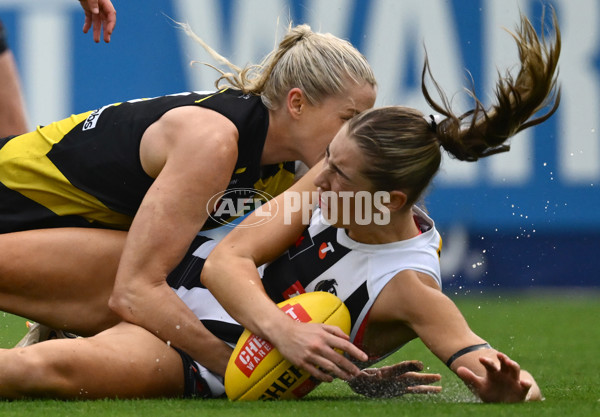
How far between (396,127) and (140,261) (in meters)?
0.96

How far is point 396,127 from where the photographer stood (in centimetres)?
312

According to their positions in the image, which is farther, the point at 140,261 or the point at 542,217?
the point at 542,217

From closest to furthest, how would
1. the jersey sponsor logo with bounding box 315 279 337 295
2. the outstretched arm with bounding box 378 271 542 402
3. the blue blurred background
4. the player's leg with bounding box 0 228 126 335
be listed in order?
the outstretched arm with bounding box 378 271 542 402, the jersey sponsor logo with bounding box 315 279 337 295, the player's leg with bounding box 0 228 126 335, the blue blurred background

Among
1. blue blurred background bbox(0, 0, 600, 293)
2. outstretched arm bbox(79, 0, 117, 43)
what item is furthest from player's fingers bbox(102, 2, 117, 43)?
blue blurred background bbox(0, 0, 600, 293)

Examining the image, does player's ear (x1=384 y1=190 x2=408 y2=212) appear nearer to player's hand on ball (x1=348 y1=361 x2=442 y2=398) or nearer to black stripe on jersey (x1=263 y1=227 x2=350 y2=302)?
black stripe on jersey (x1=263 y1=227 x2=350 y2=302)

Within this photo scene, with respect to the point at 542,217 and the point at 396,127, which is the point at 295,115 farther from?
the point at 542,217

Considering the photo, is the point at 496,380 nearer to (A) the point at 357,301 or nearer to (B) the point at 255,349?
(A) the point at 357,301

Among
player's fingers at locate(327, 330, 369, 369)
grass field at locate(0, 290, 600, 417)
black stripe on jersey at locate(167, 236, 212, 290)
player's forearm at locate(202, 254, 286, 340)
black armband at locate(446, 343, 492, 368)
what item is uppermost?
player's forearm at locate(202, 254, 286, 340)

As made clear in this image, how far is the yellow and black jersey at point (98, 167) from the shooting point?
3648mm

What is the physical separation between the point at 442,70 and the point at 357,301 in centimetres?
507

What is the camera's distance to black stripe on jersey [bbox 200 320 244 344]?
3361 millimetres

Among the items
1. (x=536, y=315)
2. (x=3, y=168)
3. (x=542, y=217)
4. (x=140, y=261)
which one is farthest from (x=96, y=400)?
(x=542, y=217)

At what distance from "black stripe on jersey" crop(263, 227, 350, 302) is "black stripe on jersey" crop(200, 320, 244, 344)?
17cm

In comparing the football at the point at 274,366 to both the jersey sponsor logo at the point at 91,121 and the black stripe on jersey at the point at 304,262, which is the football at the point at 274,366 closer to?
the black stripe on jersey at the point at 304,262
